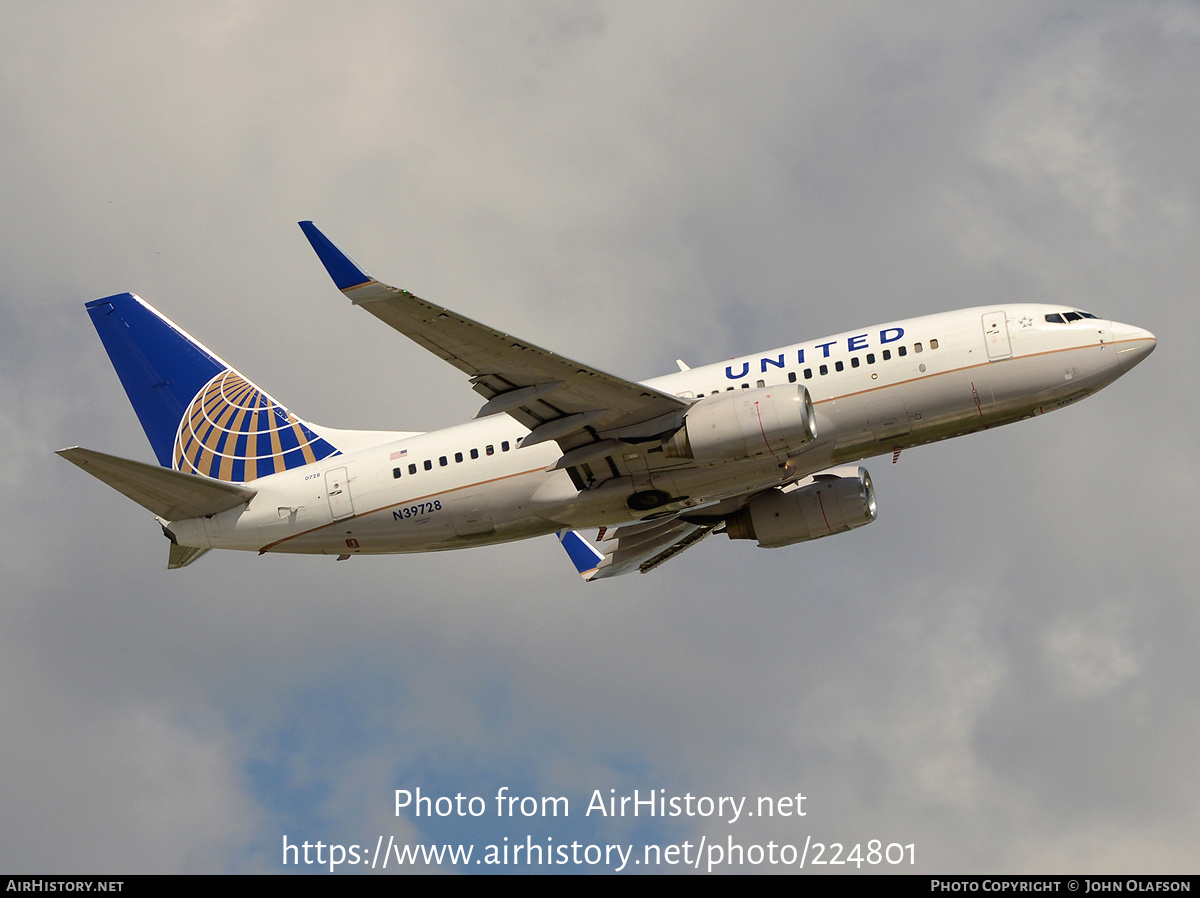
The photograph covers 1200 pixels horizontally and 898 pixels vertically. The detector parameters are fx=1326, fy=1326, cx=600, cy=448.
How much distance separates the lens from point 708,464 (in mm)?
37656

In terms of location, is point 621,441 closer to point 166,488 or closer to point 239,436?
point 166,488

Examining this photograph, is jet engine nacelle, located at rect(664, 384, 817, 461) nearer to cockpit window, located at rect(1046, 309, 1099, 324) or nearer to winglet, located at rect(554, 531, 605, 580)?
cockpit window, located at rect(1046, 309, 1099, 324)

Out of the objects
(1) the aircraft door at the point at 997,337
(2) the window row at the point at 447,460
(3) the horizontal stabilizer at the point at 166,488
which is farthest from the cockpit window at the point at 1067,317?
(3) the horizontal stabilizer at the point at 166,488

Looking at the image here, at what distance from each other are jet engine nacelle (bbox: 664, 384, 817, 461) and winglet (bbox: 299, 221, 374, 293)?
432 inches

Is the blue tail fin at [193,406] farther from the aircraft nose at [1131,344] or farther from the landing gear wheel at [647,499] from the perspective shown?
the aircraft nose at [1131,344]

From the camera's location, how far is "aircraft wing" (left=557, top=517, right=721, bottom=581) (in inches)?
1847

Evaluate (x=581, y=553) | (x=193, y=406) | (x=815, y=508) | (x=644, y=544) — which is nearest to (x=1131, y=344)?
(x=815, y=508)

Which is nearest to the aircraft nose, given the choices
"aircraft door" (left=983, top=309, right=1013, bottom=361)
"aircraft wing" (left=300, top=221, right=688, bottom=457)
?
"aircraft door" (left=983, top=309, right=1013, bottom=361)

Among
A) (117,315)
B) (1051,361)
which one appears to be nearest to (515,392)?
(1051,361)

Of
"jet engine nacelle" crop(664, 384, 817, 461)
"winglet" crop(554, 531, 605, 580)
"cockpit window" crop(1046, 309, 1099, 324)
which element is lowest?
"jet engine nacelle" crop(664, 384, 817, 461)

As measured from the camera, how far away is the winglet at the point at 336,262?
30375 mm

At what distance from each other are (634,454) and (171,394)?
17.8m

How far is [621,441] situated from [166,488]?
13839 millimetres
